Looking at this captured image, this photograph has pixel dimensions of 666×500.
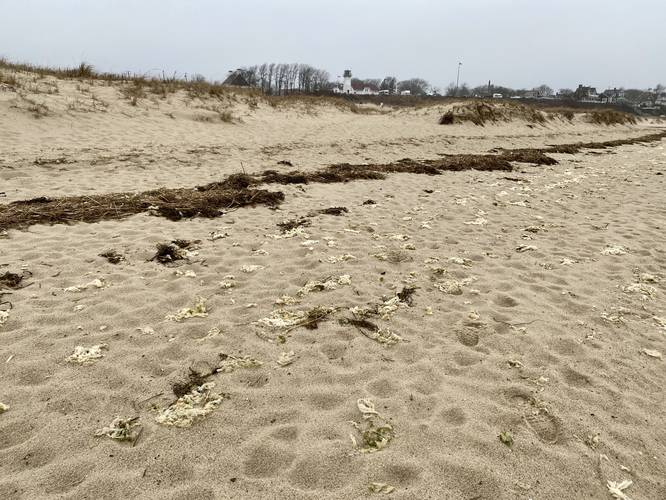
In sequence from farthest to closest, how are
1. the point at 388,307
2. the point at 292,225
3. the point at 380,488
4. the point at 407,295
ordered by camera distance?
1. the point at 292,225
2. the point at 407,295
3. the point at 388,307
4. the point at 380,488

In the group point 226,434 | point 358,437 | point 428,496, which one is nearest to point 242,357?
point 226,434

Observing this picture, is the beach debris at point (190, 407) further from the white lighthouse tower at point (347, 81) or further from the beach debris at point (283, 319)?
the white lighthouse tower at point (347, 81)

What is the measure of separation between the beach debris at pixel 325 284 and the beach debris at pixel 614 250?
3.28 m

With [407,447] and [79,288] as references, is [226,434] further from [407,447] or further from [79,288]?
[79,288]

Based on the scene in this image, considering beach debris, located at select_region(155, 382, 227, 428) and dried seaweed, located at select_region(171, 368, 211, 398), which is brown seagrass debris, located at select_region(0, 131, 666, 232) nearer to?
dried seaweed, located at select_region(171, 368, 211, 398)

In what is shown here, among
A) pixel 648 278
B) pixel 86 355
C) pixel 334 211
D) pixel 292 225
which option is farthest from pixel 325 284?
pixel 648 278

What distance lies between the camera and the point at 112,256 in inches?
170

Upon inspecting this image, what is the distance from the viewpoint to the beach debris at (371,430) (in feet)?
7.23

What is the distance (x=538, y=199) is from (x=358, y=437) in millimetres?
6850

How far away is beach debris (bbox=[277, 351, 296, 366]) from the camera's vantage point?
9.36ft

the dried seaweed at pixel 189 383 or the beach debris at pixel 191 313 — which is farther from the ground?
the beach debris at pixel 191 313

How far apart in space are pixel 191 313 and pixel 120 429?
47.6 inches

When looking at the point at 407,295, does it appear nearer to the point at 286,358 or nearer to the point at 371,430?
the point at 286,358

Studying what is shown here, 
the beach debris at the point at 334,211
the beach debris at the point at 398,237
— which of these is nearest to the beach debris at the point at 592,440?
the beach debris at the point at 398,237
